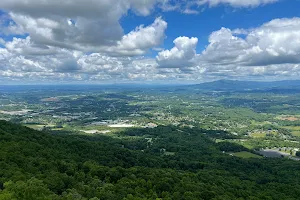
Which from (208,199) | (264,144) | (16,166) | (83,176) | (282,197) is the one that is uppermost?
(16,166)

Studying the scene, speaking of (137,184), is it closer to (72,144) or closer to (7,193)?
(7,193)

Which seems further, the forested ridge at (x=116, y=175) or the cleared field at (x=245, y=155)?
the cleared field at (x=245, y=155)

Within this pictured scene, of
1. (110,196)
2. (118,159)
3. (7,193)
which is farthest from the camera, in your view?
(118,159)

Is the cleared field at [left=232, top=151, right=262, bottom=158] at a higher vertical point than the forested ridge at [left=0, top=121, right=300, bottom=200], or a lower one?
lower

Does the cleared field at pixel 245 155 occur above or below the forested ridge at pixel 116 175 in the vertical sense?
below

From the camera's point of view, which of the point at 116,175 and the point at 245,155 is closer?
the point at 116,175

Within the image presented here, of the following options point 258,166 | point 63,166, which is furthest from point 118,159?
point 258,166

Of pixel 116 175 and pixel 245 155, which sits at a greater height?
pixel 116 175

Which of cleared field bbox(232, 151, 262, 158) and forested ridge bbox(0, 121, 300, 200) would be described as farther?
cleared field bbox(232, 151, 262, 158)
